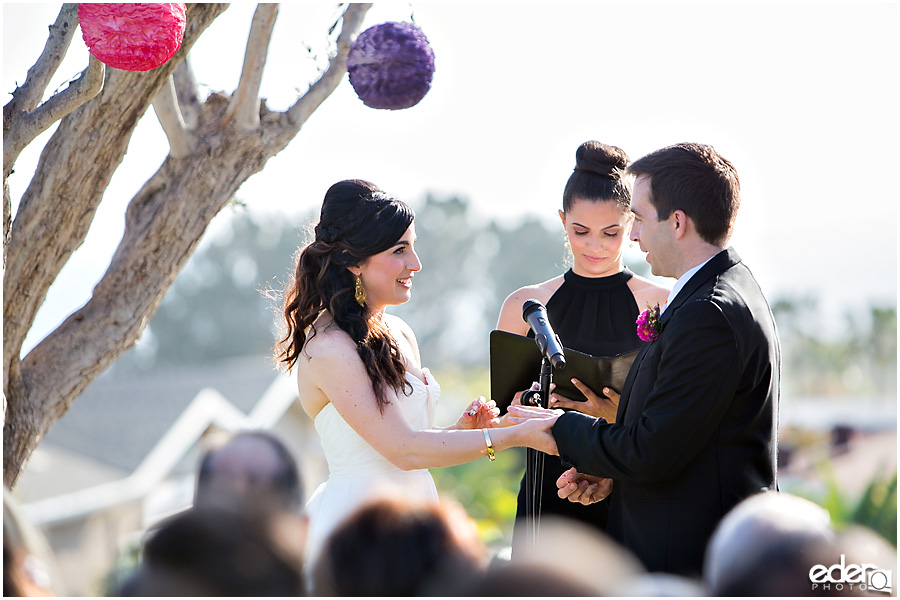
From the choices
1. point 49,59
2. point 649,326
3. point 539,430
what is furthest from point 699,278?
point 49,59

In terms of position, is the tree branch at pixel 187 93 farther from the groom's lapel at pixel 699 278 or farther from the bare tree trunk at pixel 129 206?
the groom's lapel at pixel 699 278

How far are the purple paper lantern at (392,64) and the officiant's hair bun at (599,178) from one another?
32.9 inches

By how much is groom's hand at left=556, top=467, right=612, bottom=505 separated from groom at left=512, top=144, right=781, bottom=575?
305 mm

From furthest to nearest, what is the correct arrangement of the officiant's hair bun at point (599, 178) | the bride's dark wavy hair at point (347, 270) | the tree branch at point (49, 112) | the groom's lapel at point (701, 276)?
the officiant's hair bun at point (599, 178)
the bride's dark wavy hair at point (347, 270)
the tree branch at point (49, 112)
the groom's lapel at point (701, 276)

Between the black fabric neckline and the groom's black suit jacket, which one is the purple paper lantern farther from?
the groom's black suit jacket

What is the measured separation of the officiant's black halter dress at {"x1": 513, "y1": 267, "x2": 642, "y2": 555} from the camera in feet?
13.6

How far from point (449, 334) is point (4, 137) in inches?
2235

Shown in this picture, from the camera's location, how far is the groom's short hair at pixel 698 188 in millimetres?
3170

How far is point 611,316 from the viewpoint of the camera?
432 cm

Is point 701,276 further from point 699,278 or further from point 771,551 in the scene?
point 771,551

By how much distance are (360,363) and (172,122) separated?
1615 mm

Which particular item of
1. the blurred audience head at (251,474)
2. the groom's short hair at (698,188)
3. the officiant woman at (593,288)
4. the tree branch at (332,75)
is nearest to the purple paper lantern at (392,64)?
the tree branch at (332,75)

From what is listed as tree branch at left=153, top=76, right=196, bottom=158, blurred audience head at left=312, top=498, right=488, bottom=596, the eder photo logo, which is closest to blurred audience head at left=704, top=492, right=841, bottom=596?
the eder photo logo

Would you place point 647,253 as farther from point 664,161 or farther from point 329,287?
point 329,287
